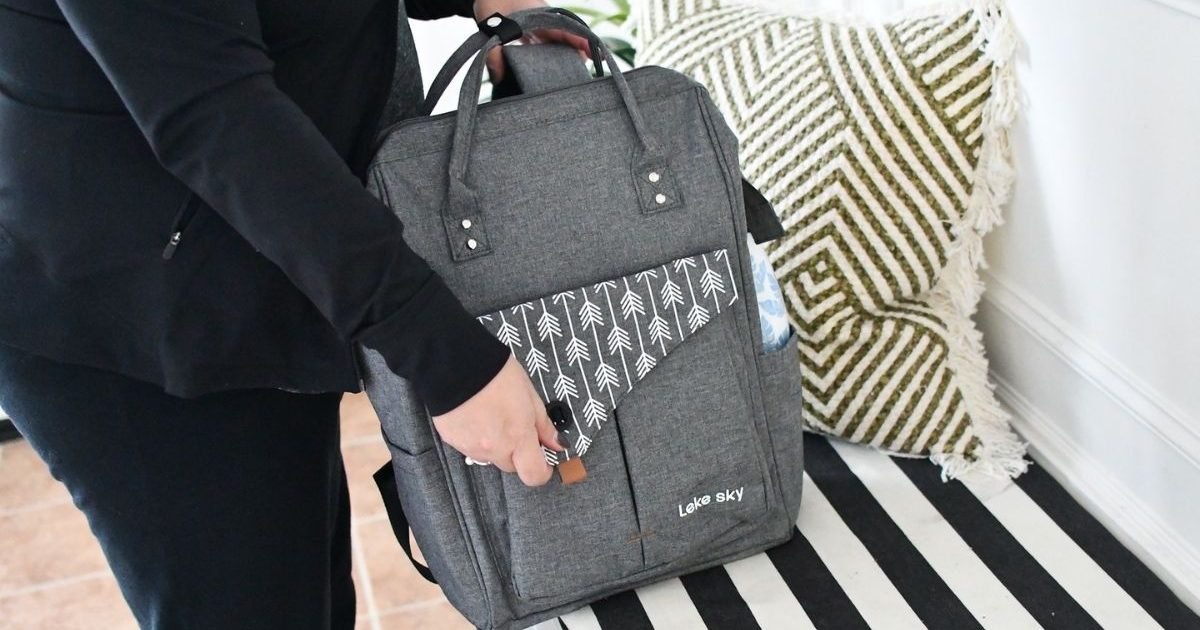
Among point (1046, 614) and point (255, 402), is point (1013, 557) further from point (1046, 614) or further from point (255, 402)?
point (255, 402)

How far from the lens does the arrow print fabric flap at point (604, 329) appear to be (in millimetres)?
1038

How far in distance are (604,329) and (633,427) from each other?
0.10 meters

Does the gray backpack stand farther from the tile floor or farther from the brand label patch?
the tile floor

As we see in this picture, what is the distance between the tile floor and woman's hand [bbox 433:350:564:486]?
0.95 meters

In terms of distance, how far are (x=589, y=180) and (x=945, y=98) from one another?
45 centimetres

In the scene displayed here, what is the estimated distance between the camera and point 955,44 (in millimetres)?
1282

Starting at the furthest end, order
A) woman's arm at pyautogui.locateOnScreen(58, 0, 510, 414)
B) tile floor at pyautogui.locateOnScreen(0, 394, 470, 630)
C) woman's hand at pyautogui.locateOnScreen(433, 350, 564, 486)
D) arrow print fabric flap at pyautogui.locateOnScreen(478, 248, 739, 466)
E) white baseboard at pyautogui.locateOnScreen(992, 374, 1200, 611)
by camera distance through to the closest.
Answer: tile floor at pyautogui.locateOnScreen(0, 394, 470, 630) < white baseboard at pyautogui.locateOnScreen(992, 374, 1200, 611) < arrow print fabric flap at pyautogui.locateOnScreen(478, 248, 739, 466) < woman's hand at pyautogui.locateOnScreen(433, 350, 564, 486) < woman's arm at pyautogui.locateOnScreen(58, 0, 510, 414)

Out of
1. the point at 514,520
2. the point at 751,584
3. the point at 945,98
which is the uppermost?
the point at 945,98

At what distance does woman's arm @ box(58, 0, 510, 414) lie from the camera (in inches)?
28.8

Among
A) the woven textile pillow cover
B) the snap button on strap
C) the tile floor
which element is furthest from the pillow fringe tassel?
the tile floor

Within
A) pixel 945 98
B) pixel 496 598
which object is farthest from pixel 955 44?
pixel 496 598

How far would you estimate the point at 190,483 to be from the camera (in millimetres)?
932

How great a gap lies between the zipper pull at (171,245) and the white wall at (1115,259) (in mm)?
846

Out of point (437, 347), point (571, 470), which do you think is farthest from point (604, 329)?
point (437, 347)
